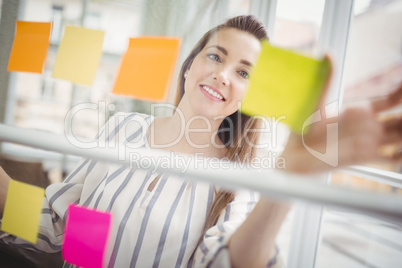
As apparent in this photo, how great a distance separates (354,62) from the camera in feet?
2.90

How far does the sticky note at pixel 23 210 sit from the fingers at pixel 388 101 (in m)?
0.63

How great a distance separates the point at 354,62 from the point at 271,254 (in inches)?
27.1

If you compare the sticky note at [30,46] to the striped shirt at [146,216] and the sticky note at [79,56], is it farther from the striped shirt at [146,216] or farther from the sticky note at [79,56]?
the striped shirt at [146,216]

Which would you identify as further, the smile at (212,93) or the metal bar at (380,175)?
the metal bar at (380,175)

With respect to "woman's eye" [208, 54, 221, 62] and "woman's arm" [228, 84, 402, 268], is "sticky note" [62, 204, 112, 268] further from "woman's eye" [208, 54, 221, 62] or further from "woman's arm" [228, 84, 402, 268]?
"woman's eye" [208, 54, 221, 62]

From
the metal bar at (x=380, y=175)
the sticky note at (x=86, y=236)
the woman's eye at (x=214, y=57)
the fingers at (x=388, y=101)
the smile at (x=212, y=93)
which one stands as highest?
the woman's eye at (x=214, y=57)

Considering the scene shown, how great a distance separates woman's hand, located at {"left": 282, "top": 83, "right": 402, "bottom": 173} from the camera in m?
0.33

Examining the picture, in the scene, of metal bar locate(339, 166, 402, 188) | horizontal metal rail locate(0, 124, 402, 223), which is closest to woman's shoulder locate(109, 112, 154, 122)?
horizontal metal rail locate(0, 124, 402, 223)

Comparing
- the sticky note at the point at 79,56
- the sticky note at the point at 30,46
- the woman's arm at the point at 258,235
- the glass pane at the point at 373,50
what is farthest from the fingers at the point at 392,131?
the sticky note at the point at 30,46

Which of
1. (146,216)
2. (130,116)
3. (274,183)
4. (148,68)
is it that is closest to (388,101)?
(274,183)

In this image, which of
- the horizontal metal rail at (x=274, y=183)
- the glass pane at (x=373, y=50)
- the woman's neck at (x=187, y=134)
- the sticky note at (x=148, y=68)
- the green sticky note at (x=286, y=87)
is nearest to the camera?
the horizontal metal rail at (x=274, y=183)

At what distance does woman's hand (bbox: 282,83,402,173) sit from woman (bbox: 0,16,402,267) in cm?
11

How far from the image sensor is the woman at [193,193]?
494 mm

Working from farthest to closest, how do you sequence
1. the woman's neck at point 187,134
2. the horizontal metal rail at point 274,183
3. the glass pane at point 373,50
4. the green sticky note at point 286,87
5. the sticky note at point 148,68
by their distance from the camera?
the glass pane at point 373,50, the woman's neck at point 187,134, the sticky note at point 148,68, the green sticky note at point 286,87, the horizontal metal rail at point 274,183
